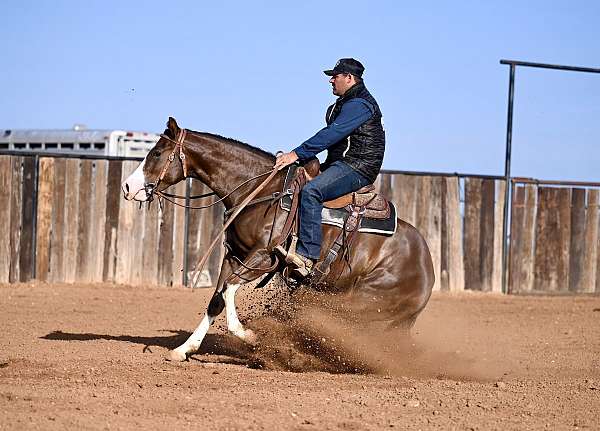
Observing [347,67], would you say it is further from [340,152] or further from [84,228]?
[84,228]

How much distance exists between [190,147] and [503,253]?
34.4 feet

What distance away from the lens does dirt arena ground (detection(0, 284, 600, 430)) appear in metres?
6.34

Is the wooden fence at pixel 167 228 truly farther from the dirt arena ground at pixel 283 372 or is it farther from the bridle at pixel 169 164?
the bridle at pixel 169 164

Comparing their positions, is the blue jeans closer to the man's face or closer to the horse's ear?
the man's face

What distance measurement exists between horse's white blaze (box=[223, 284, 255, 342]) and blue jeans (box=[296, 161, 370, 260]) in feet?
2.40

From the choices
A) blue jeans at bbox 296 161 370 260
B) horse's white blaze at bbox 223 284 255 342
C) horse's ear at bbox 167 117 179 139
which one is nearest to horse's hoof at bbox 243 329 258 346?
horse's white blaze at bbox 223 284 255 342

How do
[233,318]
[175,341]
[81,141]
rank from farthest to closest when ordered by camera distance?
[81,141]
[175,341]
[233,318]

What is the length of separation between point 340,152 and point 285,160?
54 cm

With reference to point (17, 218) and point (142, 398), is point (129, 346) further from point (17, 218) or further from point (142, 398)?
point (17, 218)

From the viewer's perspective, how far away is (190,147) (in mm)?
9289

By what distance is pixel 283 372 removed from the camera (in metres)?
8.59

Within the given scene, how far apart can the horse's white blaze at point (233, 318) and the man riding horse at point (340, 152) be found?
59 centimetres

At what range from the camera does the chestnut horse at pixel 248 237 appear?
357 inches

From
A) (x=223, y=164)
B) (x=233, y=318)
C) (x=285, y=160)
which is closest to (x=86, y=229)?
(x=223, y=164)
